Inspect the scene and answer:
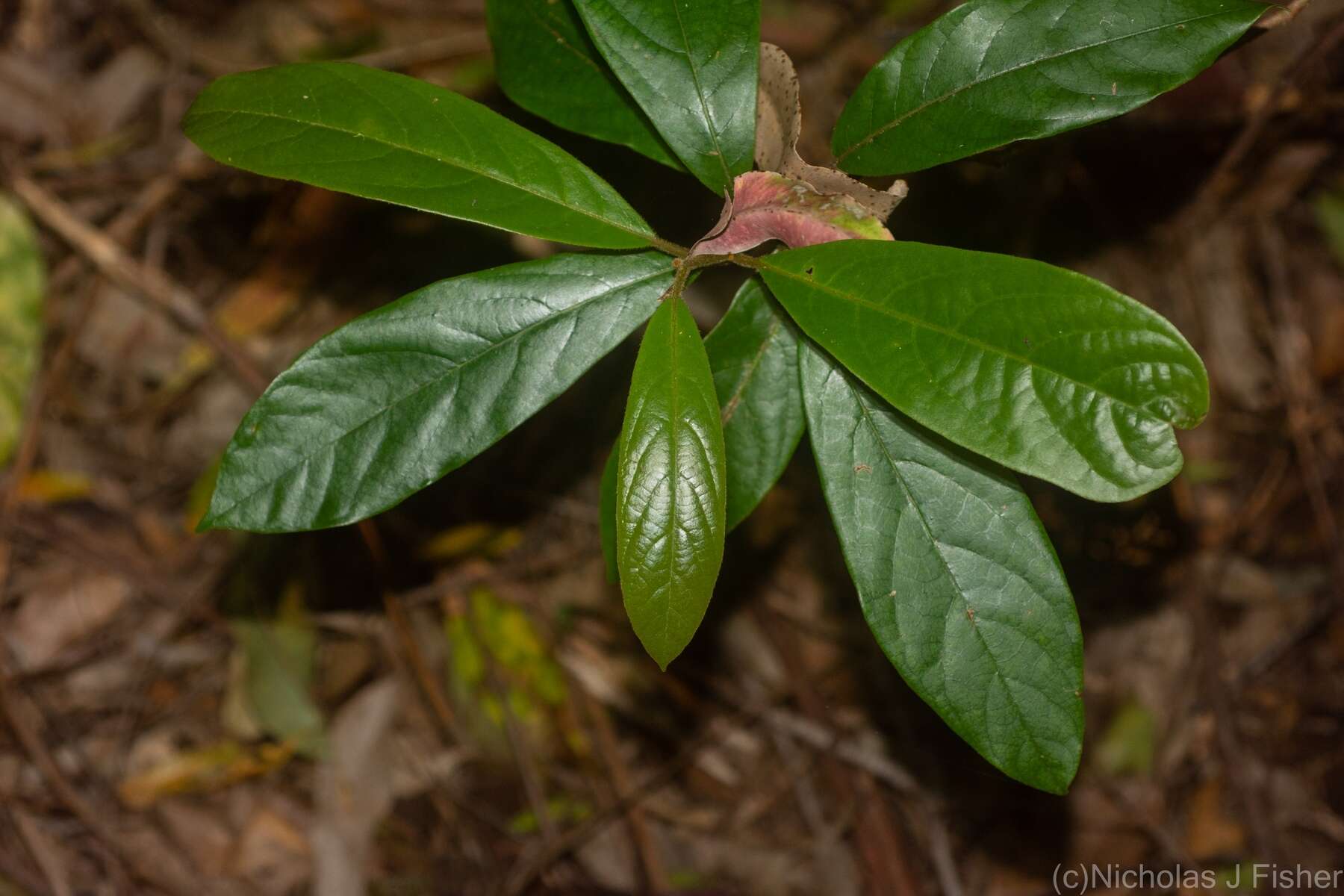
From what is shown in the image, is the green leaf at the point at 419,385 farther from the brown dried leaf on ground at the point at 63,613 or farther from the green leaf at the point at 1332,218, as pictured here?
the green leaf at the point at 1332,218

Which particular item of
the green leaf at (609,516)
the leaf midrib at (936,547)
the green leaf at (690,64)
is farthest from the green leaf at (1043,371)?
the green leaf at (609,516)

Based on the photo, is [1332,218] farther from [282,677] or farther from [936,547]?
[282,677]

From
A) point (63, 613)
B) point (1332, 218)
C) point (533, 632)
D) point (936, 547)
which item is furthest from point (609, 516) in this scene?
point (1332, 218)

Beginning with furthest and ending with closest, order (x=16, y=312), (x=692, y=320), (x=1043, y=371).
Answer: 1. (x=16, y=312)
2. (x=692, y=320)
3. (x=1043, y=371)

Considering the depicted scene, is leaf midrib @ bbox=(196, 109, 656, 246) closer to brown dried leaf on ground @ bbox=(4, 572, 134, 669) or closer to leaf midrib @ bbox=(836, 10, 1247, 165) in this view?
leaf midrib @ bbox=(836, 10, 1247, 165)

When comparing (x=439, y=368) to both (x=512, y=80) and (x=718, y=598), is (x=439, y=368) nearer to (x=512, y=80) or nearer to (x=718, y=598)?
(x=512, y=80)

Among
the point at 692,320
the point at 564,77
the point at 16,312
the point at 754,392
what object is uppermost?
the point at 16,312
